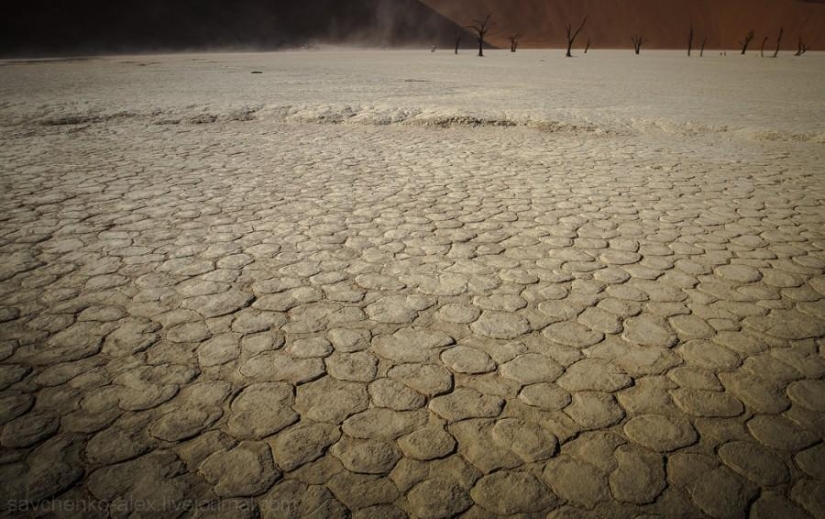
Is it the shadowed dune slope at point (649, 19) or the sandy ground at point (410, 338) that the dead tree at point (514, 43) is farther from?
the sandy ground at point (410, 338)

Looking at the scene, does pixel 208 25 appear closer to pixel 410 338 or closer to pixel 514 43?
pixel 514 43

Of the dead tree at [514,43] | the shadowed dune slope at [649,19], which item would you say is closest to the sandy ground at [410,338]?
the dead tree at [514,43]

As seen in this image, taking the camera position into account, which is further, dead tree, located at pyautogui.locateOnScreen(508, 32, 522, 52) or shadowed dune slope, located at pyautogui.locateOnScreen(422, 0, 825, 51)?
shadowed dune slope, located at pyautogui.locateOnScreen(422, 0, 825, 51)

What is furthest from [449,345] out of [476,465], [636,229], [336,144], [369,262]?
[336,144]

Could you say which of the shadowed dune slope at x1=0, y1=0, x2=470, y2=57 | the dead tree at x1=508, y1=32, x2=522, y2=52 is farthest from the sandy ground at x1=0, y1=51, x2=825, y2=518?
the shadowed dune slope at x1=0, y1=0, x2=470, y2=57

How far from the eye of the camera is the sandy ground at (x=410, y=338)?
1.57 metres

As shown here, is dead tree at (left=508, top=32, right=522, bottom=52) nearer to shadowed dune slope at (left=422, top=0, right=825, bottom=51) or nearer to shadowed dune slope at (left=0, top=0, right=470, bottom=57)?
shadowed dune slope at (left=422, top=0, right=825, bottom=51)

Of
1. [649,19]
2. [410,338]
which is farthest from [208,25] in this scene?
[410,338]

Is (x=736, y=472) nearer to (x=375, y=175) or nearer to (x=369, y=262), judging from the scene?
(x=369, y=262)

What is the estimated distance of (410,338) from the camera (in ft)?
7.70

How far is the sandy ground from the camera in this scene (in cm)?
157

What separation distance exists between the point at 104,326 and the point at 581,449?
7.70 feet

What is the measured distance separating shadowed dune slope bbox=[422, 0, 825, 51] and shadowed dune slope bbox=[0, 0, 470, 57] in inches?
195

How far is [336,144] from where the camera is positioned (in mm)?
6766
